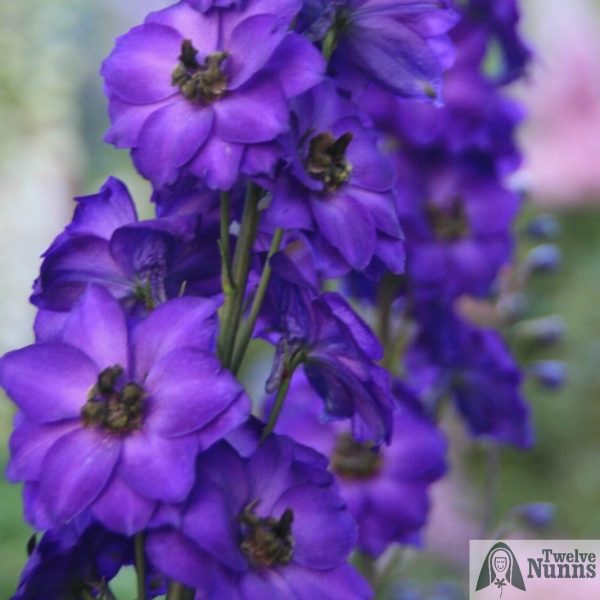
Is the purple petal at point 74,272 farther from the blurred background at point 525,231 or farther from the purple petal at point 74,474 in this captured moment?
the blurred background at point 525,231

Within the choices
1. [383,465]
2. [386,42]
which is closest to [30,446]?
[386,42]

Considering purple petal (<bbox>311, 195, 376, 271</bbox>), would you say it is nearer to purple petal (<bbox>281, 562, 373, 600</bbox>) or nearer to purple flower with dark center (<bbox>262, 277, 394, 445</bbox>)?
purple flower with dark center (<bbox>262, 277, 394, 445</bbox>)

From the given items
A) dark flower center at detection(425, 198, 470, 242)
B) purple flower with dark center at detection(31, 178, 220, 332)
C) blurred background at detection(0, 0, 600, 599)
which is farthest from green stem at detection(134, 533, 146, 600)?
blurred background at detection(0, 0, 600, 599)

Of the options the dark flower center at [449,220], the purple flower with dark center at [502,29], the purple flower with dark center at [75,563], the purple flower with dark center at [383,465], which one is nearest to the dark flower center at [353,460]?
the purple flower with dark center at [383,465]

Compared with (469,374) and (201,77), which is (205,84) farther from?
(469,374)

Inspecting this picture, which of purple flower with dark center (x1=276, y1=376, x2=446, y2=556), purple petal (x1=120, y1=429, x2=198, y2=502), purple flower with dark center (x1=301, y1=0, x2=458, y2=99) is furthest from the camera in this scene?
purple flower with dark center (x1=276, y1=376, x2=446, y2=556)

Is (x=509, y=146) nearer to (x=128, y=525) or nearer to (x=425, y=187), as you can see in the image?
(x=425, y=187)
